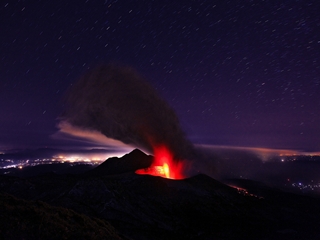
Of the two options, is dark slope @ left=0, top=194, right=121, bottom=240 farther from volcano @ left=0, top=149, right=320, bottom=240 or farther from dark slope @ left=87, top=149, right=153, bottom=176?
dark slope @ left=87, top=149, right=153, bottom=176

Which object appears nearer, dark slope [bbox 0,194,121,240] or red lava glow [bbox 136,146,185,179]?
dark slope [bbox 0,194,121,240]

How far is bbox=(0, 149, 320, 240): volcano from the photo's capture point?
37.5 metres

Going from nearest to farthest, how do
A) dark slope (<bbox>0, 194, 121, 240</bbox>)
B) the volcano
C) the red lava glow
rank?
dark slope (<bbox>0, 194, 121, 240</bbox>) < the volcano < the red lava glow

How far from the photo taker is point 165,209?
49781 millimetres

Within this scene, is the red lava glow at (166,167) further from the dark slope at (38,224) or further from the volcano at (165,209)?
the dark slope at (38,224)

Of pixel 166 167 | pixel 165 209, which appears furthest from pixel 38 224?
pixel 166 167

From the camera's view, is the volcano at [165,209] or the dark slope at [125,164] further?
the dark slope at [125,164]

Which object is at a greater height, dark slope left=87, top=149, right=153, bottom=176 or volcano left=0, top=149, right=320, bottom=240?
dark slope left=87, top=149, right=153, bottom=176

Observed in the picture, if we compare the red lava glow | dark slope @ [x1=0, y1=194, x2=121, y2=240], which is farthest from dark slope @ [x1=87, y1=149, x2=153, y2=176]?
dark slope @ [x1=0, y1=194, x2=121, y2=240]

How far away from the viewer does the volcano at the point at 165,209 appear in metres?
37.5

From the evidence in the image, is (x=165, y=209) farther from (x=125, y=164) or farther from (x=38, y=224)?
(x=125, y=164)

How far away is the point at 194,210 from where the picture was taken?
5166 cm

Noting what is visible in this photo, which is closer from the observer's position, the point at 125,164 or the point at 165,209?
the point at 165,209

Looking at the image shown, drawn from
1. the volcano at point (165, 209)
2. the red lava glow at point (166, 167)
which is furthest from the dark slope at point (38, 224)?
the red lava glow at point (166, 167)
